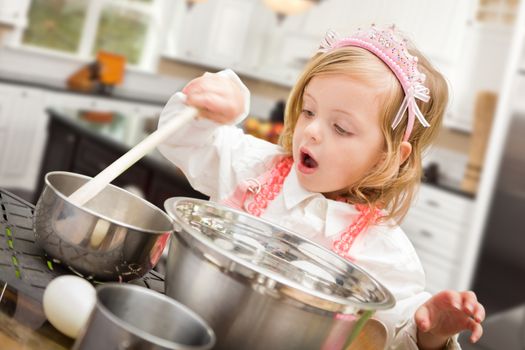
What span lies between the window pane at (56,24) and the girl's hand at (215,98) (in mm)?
4622

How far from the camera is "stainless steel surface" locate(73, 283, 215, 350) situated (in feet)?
1.67

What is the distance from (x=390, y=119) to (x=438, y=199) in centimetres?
315

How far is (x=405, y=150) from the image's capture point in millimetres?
1086

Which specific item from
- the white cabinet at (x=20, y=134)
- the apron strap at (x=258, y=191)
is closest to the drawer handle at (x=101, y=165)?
the white cabinet at (x=20, y=134)

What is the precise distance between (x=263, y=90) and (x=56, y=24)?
1.95 meters

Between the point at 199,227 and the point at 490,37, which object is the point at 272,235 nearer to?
the point at 199,227

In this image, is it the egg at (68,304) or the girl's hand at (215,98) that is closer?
the egg at (68,304)

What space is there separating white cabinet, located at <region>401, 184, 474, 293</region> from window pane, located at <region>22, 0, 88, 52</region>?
10.0ft

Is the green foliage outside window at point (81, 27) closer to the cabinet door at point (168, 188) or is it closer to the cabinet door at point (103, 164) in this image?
the cabinet door at point (103, 164)

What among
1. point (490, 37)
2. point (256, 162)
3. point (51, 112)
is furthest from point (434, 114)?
point (490, 37)

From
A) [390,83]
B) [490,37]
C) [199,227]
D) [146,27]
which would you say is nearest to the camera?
[199,227]

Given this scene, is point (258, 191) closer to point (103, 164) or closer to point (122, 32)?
point (103, 164)

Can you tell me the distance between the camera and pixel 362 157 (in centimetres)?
103

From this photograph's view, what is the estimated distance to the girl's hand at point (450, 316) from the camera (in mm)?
783
